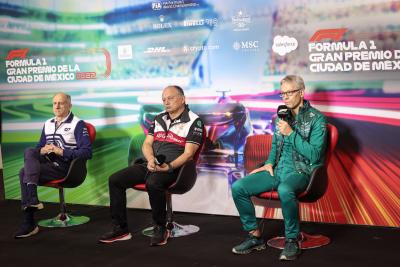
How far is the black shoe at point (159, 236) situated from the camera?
13.4 ft

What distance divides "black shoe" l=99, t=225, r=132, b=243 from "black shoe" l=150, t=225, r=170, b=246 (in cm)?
29

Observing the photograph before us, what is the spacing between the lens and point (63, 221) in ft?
16.0

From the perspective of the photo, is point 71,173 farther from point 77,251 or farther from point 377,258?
point 377,258

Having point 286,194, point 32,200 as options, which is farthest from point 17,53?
point 286,194

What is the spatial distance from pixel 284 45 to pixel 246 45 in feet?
1.09

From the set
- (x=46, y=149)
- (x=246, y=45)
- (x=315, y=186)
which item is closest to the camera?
(x=315, y=186)

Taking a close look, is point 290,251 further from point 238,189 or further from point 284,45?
point 284,45

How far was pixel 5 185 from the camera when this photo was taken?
6027mm

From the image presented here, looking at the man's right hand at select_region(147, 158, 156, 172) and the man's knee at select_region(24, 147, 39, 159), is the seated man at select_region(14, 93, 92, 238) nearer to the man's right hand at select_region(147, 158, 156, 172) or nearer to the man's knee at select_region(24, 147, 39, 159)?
the man's knee at select_region(24, 147, 39, 159)

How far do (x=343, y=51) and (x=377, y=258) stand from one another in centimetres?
158

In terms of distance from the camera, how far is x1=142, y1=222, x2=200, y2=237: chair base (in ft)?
14.3

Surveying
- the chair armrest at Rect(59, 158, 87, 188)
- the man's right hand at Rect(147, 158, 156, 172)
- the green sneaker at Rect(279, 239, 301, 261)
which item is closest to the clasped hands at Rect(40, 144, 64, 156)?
the chair armrest at Rect(59, 158, 87, 188)

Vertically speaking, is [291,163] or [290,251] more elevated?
[291,163]

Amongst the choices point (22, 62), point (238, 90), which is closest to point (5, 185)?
point (22, 62)
